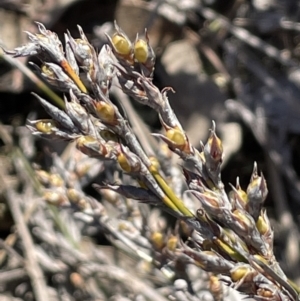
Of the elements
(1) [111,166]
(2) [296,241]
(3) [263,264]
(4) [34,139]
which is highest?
(3) [263,264]

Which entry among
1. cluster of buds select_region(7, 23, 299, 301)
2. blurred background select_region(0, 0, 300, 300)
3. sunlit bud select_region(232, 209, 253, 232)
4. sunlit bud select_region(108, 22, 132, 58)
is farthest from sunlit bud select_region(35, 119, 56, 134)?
blurred background select_region(0, 0, 300, 300)

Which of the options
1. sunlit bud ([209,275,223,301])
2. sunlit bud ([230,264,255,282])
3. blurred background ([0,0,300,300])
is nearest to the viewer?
sunlit bud ([230,264,255,282])

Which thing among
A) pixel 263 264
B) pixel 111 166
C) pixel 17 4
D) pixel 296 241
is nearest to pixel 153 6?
pixel 17 4

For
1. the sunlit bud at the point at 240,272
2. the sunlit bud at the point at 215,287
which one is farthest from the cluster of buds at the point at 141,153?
the sunlit bud at the point at 215,287

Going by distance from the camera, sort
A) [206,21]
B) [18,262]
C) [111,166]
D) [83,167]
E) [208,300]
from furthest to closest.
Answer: [206,21]
[18,262]
[111,166]
[83,167]
[208,300]

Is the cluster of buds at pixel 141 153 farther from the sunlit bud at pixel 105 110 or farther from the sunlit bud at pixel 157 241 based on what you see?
the sunlit bud at pixel 157 241

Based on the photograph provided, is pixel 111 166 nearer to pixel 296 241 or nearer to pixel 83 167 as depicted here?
pixel 83 167

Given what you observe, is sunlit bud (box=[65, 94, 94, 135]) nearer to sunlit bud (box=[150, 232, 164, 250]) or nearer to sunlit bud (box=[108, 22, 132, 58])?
sunlit bud (box=[108, 22, 132, 58])
